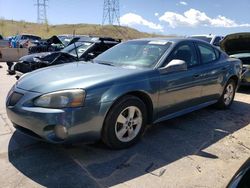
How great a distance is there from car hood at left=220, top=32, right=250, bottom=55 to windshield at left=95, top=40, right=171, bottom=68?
4.50 m

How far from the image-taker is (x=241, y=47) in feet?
31.1

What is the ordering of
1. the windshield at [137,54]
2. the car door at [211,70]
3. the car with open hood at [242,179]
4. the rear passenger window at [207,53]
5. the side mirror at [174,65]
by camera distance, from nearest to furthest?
the car with open hood at [242,179] → the side mirror at [174,65] → the windshield at [137,54] → the car door at [211,70] → the rear passenger window at [207,53]

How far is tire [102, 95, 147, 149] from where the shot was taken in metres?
3.98

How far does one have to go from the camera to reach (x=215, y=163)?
401cm

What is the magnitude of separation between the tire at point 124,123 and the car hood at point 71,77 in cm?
35

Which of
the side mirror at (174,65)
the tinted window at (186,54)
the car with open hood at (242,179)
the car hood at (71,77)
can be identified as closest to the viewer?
the car with open hood at (242,179)

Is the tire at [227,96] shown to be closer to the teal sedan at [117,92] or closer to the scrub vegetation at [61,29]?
the teal sedan at [117,92]

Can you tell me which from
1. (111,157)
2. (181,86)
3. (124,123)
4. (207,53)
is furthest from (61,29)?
(111,157)

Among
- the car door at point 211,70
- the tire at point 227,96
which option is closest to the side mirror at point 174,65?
the car door at point 211,70

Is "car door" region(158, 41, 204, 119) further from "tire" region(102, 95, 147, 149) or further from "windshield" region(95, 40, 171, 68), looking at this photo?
"tire" region(102, 95, 147, 149)

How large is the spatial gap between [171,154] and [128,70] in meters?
1.30

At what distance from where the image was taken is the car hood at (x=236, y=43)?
8.87 meters

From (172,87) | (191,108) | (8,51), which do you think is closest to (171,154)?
(172,87)

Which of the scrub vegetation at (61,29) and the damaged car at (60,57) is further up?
the scrub vegetation at (61,29)
